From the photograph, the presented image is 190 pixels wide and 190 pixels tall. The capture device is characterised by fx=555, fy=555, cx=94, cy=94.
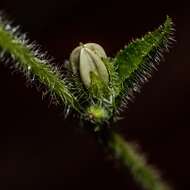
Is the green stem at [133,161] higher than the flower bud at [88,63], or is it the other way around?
the flower bud at [88,63]

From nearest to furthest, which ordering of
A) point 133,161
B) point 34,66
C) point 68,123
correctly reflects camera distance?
point 34,66
point 133,161
point 68,123

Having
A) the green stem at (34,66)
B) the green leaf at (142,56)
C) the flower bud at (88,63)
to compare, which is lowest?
the green stem at (34,66)

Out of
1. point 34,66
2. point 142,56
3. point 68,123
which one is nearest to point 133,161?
point 142,56

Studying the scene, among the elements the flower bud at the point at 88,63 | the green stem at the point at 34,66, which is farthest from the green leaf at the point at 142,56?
the green stem at the point at 34,66

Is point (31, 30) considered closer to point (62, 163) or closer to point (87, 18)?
point (87, 18)

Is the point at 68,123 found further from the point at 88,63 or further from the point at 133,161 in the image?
the point at 88,63

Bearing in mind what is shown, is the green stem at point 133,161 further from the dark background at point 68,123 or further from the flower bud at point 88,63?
the dark background at point 68,123
